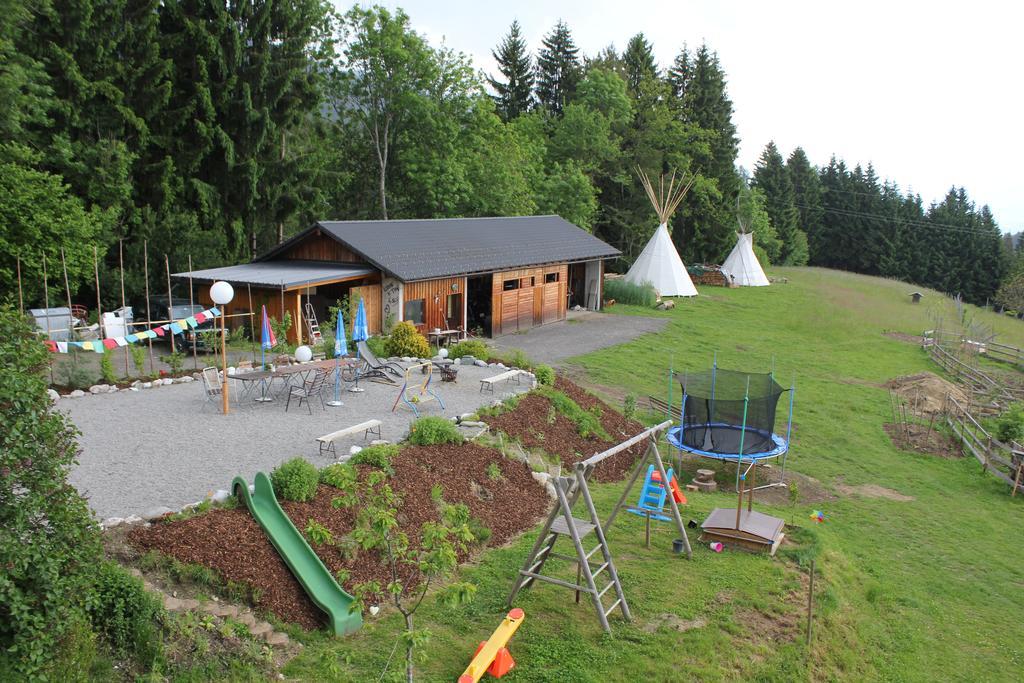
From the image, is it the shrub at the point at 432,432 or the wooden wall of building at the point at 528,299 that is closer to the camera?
the shrub at the point at 432,432

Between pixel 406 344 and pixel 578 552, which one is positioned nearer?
pixel 578 552

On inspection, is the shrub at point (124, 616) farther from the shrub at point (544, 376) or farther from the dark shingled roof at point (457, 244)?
the dark shingled roof at point (457, 244)

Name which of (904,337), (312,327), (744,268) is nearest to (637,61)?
(744,268)

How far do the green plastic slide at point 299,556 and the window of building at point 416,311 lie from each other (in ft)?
46.0

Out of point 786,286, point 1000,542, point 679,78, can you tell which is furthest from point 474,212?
point 1000,542

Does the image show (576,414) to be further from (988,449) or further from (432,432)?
(988,449)

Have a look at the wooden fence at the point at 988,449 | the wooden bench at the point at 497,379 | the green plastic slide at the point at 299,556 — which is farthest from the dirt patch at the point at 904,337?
the green plastic slide at the point at 299,556

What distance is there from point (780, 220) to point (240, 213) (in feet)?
163

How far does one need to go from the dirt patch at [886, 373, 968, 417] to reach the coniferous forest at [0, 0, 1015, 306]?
863 inches

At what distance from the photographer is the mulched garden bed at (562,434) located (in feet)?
41.7

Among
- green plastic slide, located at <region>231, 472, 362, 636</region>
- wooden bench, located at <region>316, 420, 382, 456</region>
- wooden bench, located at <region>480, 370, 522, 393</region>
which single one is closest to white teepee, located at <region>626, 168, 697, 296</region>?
wooden bench, located at <region>480, 370, 522, 393</region>

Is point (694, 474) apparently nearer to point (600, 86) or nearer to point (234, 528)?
point (234, 528)

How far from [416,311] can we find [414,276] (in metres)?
1.49

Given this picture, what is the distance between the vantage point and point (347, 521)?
8547 millimetres
